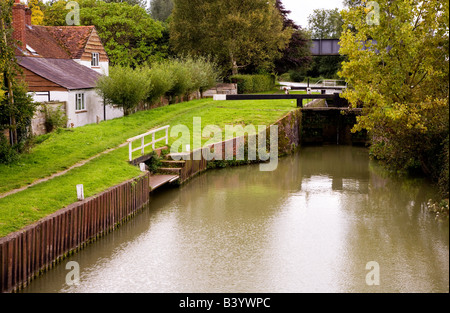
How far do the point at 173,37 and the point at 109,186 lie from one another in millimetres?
36073

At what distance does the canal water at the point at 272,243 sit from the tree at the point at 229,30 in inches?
1055

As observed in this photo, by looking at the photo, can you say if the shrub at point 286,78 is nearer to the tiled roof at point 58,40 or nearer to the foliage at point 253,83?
the foliage at point 253,83

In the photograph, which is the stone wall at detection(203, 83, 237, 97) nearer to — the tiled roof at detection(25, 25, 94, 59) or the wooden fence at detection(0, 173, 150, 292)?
the tiled roof at detection(25, 25, 94, 59)

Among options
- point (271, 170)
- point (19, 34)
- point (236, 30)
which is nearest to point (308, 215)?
point (271, 170)

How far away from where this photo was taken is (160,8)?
8825 cm

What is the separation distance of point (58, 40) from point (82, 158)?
2215 cm

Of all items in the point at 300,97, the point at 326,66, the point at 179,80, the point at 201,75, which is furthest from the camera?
the point at 326,66

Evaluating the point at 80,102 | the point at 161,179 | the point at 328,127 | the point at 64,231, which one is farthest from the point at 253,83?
the point at 64,231

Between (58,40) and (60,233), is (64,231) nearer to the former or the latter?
(60,233)

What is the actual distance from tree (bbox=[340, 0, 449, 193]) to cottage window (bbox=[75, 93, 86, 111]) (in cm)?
1571

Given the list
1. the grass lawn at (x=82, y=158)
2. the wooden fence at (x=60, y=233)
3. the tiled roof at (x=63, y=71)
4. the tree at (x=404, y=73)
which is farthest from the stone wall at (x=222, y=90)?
the wooden fence at (x=60, y=233)

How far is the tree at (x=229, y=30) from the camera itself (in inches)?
1945

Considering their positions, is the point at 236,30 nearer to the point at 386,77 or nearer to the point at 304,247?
the point at 386,77
